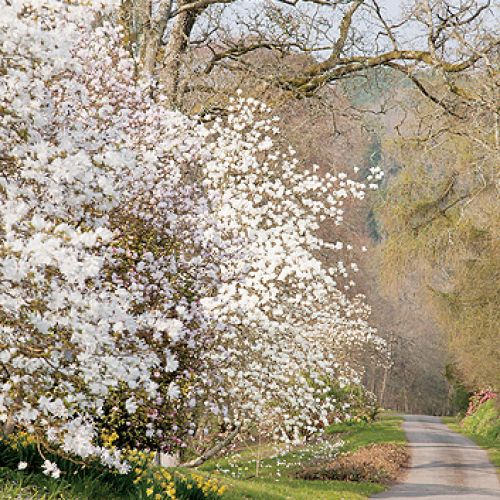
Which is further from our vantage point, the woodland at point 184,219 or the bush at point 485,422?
the bush at point 485,422

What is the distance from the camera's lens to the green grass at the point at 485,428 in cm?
2706

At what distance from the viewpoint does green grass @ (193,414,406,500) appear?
504 inches

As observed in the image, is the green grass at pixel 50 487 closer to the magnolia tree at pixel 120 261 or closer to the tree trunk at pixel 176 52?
the magnolia tree at pixel 120 261

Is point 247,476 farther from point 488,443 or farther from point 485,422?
point 485,422

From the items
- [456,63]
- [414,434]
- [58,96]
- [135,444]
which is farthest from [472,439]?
[58,96]

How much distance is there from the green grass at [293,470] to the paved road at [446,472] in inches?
30.3

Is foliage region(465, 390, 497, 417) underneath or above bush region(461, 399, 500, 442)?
above

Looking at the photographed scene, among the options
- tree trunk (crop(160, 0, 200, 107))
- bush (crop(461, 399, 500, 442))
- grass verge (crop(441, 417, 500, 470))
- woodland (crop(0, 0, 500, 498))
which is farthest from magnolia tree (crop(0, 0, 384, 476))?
bush (crop(461, 399, 500, 442))

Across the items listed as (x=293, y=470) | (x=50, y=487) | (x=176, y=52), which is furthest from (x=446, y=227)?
(x=50, y=487)

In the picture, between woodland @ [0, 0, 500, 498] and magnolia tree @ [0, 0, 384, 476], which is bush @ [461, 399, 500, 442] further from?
magnolia tree @ [0, 0, 384, 476]

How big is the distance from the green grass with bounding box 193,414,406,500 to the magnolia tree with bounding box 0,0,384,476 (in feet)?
3.91

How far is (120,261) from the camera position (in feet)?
25.0

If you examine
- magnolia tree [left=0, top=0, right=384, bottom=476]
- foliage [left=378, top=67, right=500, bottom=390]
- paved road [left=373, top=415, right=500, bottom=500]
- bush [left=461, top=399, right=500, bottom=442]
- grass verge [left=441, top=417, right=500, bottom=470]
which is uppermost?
foliage [left=378, top=67, right=500, bottom=390]

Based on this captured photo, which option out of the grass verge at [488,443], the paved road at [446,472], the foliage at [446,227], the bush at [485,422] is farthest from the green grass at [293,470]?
the foliage at [446,227]
